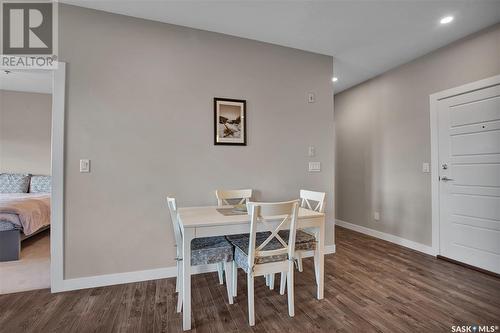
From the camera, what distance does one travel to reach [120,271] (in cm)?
237

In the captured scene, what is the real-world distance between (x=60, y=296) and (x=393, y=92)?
4632 mm

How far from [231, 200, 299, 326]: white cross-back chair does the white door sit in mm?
2297

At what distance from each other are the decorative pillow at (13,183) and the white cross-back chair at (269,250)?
466 centimetres

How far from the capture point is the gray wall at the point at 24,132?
4719 millimetres

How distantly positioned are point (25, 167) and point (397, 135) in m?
6.63

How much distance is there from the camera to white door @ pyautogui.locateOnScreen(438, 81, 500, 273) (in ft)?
8.41

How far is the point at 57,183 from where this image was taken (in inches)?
86.5

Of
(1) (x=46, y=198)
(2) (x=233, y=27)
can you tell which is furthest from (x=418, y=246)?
(1) (x=46, y=198)

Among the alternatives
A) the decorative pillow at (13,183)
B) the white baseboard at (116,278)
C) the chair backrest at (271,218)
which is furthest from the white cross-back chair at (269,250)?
the decorative pillow at (13,183)

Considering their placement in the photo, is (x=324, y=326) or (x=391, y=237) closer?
(x=324, y=326)

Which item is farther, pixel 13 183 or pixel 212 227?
pixel 13 183

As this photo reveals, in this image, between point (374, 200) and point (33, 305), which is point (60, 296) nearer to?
point (33, 305)

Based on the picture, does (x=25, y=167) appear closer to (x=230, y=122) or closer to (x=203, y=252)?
(x=230, y=122)

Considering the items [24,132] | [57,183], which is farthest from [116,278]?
[24,132]
